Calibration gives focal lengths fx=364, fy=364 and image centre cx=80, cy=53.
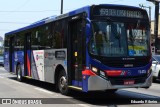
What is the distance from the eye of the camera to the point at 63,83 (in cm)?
1323

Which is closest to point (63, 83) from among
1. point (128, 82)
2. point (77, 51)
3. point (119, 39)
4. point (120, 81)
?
point (77, 51)

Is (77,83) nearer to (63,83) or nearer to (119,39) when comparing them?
(63,83)

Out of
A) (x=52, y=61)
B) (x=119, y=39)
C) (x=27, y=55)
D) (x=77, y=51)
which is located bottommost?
(x=52, y=61)

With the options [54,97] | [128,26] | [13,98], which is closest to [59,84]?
[54,97]

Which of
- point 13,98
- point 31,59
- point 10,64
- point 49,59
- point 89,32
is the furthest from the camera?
point 10,64

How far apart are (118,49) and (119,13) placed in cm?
120

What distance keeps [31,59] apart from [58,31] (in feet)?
14.5

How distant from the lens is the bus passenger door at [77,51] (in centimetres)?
1170

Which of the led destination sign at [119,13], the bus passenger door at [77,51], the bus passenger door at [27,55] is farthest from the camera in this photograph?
the bus passenger door at [27,55]

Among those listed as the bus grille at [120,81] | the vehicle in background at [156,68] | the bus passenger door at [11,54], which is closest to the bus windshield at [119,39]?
the bus grille at [120,81]

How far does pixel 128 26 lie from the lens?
1172 cm

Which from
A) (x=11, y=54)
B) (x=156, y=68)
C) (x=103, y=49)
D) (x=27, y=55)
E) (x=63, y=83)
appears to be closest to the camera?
(x=103, y=49)

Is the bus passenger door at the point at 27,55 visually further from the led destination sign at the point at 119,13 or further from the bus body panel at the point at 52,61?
the led destination sign at the point at 119,13

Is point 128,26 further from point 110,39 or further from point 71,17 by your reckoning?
A: point 71,17
